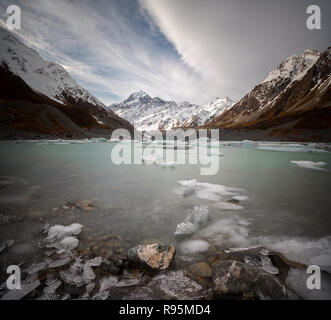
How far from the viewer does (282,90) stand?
126 m

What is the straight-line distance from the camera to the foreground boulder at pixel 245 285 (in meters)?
1.88

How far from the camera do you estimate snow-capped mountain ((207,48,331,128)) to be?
86.6 meters

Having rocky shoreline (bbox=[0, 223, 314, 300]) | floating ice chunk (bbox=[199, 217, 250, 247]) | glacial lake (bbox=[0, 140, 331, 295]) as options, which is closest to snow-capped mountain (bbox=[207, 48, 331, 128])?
glacial lake (bbox=[0, 140, 331, 295])

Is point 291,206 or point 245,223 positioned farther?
point 291,206

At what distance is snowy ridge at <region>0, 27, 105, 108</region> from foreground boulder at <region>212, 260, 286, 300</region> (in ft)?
434

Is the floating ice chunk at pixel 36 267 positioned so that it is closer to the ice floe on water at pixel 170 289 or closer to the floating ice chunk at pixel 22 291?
the floating ice chunk at pixel 22 291

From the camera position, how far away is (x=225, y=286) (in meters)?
1.94

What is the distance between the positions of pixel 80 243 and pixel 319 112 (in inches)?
2666

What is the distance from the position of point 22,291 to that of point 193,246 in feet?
7.85

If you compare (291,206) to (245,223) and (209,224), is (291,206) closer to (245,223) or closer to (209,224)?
(245,223)

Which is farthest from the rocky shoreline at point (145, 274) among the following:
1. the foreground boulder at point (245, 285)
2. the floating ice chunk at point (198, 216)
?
the floating ice chunk at point (198, 216)

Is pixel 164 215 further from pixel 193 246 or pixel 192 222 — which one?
pixel 193 246

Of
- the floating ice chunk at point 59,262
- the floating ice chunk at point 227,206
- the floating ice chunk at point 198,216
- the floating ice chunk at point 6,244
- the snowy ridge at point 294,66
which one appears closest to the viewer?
the floating ice chunk at point 59,262
